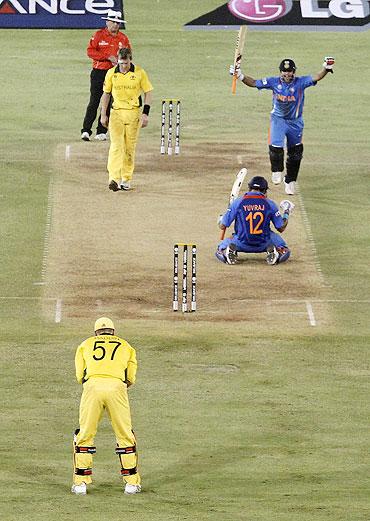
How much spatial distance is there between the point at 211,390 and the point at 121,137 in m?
10.4

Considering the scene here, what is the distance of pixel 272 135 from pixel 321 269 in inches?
208

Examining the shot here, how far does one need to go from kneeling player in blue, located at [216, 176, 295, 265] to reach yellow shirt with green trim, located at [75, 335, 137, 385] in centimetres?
910

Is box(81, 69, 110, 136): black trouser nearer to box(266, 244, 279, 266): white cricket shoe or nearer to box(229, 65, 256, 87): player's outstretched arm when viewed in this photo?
box(229, 65, 256, 87): player's outstretched arm

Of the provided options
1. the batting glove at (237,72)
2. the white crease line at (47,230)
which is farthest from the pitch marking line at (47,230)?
the batting glove at (237,72)

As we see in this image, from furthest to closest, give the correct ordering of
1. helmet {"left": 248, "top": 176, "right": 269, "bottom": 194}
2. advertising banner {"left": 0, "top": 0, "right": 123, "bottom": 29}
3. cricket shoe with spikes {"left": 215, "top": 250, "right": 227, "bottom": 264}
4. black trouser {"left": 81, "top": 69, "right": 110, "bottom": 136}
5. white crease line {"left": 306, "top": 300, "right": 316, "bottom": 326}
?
advertising banner {"left": 0, "top": 0, "right": 123, "bottom": 29} < black trouser {"left": 81, "top": 69, "right": 110, "bottom": 136} < cricket shoe with spikes {"left": 215, "top": 250, "right": 227, "bottom": 264} < helmet {"left": 248, "top": 176, "right": 269, "bottom": 194} < white crease line {"left": 306, "top": 300, "right": 316, "bottom": 326}

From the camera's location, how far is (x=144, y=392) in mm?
23188

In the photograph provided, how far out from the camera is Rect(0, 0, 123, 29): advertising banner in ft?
156

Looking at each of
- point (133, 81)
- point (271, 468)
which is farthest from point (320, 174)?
point (271, 468)

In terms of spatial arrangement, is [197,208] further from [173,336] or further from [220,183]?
[173,336]

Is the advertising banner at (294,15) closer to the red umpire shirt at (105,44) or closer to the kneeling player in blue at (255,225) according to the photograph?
the red umpire shirt at (105,44)

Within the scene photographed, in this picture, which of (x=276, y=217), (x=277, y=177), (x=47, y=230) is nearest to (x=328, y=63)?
(x=277, y=177)

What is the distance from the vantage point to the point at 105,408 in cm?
1953

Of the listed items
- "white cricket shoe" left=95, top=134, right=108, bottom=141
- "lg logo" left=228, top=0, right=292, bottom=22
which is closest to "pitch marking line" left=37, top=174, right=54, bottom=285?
"white cricket shoe" left=95, top=134, right=108, bottom=141

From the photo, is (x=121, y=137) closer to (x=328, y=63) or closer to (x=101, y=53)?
(x=328, y=63)
